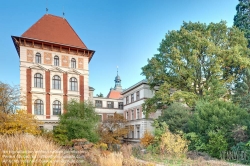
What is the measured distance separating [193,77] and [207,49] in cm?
298

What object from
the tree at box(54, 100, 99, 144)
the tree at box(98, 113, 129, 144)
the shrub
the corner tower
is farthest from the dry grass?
the tree at box(98, 113, 129, 144)

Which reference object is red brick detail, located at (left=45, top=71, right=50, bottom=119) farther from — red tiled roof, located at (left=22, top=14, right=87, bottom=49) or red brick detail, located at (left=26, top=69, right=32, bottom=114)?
red tiled roof, located at (left=22, top=14, right=87, bottom=49)

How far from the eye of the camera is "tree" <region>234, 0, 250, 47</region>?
2305 centimetres

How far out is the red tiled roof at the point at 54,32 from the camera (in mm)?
23237

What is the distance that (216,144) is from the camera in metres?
11.5

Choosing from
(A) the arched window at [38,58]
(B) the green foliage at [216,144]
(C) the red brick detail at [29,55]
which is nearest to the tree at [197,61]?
(B) the green foliage at [216,144]

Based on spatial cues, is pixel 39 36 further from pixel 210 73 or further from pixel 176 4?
pixel 210 73

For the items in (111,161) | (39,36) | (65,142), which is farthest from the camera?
(39,36)

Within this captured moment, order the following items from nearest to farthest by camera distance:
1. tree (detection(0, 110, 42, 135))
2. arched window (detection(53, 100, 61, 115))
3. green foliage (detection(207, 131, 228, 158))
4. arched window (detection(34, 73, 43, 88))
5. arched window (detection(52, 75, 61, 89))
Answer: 1. green foliage (detection(207, 131, 228, 158))
2. tree (detection(0, 110, 42, 135))
3. arched window (detection(34, 73, 43, 88))
4. arched window (detection(53, 100, 61, 115))
5. arched window (detection(52, 75, 61, 89))

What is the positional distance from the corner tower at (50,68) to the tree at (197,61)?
28.0 feet

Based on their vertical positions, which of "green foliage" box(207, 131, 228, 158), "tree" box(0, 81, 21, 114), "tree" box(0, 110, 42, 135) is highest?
"tree" box(0, 81, 21, 114)

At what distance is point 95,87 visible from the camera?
30.7m

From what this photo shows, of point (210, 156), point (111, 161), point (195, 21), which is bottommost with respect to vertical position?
point (210, 156)

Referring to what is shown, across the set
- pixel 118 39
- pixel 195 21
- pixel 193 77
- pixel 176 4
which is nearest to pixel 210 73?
pixel 193 77
